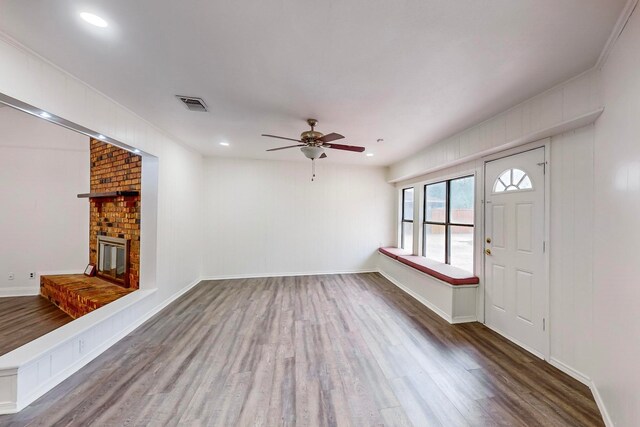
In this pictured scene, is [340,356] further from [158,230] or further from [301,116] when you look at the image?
[158,230]

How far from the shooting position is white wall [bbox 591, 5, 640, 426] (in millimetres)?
1235

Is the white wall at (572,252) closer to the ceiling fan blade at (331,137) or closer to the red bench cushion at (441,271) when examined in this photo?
the red bench cushion at (441,271)

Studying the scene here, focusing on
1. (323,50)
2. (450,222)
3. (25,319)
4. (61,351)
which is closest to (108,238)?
(25,319)

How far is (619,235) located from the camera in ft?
4.68

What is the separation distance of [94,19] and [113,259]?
3.68m

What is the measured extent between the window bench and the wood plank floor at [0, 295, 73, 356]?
5202mm

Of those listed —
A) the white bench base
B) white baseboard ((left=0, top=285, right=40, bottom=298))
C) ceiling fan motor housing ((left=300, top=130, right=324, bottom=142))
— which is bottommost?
white baseboard ((left=0, top=285, right=40, bottom=298))

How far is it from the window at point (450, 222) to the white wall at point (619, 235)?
5.10 feet

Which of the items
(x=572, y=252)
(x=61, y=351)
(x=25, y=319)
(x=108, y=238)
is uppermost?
(x=572, y=252)

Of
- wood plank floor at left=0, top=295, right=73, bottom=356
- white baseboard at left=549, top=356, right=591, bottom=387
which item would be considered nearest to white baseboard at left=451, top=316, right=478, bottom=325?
white baseboard at left=549, top=356, right=591, bottom=387

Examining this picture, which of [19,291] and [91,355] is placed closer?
[91,355]

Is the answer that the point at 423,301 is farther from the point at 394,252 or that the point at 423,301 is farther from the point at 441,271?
the point at 394,252

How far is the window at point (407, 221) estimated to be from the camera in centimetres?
501

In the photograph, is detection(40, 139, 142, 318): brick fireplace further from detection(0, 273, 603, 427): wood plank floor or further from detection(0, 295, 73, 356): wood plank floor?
detection(0, 273, 603, 427): wood plank floor
